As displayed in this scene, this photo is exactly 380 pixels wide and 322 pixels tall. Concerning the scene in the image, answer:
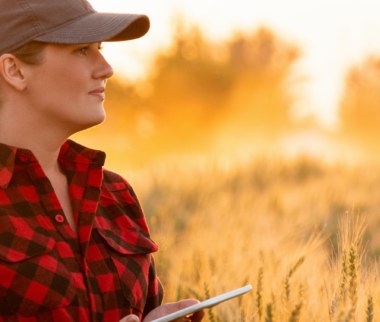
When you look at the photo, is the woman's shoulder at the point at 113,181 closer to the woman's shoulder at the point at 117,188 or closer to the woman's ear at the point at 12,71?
the woman's shoulder at the point at 117,188

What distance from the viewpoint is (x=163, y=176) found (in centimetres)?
585

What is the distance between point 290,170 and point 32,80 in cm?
547

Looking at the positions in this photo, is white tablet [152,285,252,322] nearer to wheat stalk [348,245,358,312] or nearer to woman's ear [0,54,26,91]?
wheat stalk [348,245,358,312]

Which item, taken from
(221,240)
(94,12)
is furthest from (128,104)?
(94,12)

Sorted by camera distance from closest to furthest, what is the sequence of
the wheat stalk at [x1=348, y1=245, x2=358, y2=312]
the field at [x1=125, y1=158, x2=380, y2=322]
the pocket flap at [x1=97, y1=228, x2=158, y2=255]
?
the wheat stalk at [x1=348, y1=245, x2=358, y2=312] → the pocket flap at [x1=97, y1=228, x2=158, y2=255] → the field at [x1=125, y1=158, x2=380, y2=322]

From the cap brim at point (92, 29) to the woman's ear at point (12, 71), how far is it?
0.10m

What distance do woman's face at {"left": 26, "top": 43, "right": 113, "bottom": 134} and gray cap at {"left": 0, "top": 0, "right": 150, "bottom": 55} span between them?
42mm

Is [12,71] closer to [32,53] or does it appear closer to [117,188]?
[32,53]

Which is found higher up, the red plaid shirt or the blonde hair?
the blonde hair

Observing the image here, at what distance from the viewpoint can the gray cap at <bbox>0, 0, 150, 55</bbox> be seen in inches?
54.9

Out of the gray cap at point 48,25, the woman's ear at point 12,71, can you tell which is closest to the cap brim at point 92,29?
the gray cap at point 48,25

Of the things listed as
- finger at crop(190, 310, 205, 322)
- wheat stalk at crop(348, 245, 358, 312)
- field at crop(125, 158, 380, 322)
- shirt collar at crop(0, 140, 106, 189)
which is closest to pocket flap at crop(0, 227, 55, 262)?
shirt collar at crop(0, 140, 106, 189)

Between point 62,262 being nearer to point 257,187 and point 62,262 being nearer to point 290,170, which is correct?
point 257,187

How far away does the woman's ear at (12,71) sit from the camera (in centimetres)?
141
